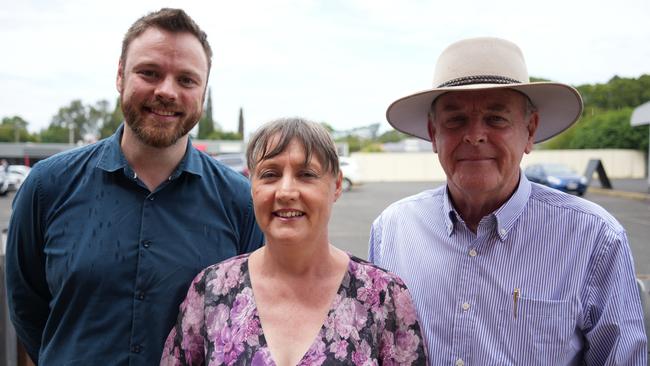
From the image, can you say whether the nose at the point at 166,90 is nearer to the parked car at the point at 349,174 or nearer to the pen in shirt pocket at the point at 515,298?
the pen in shirt pocket at the point at 515,298

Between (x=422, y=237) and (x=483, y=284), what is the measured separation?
36 centimetres

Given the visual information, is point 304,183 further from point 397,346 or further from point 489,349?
point 489,349

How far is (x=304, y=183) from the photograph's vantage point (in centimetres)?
198

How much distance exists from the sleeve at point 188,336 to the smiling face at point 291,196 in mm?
365

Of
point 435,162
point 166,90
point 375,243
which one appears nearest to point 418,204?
point 375,243

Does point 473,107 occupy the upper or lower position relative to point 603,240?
upper

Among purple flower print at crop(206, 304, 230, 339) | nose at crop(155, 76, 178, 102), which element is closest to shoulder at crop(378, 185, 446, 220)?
purple flower print at crop(206, 304, 230, 339)

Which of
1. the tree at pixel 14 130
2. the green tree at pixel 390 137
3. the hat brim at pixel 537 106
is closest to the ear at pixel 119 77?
the hat brim at pixel 537 106

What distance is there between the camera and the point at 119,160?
230 cm

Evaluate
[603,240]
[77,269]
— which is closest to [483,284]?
[603,240]

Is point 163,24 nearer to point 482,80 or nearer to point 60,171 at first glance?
point 60,171

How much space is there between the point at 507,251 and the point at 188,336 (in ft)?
4.21

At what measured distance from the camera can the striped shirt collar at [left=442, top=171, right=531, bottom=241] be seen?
7.45ft

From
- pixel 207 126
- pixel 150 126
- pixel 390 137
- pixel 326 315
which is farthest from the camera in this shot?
pixel 390 137
